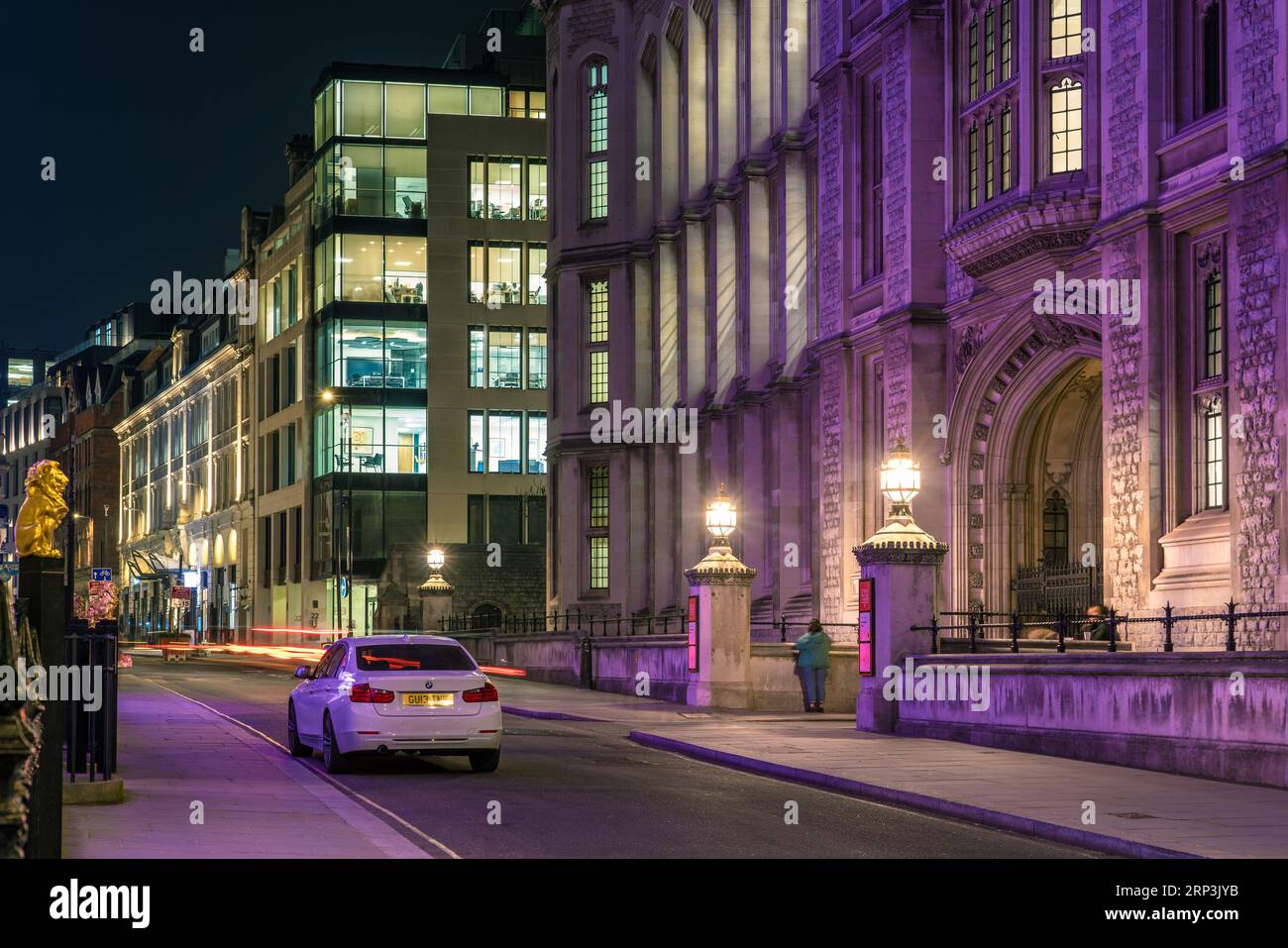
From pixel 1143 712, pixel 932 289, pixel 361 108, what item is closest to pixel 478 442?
pixel 361 108

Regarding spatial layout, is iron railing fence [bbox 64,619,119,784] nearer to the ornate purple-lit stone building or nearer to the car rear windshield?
the car rear windshield

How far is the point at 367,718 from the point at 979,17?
19.0m

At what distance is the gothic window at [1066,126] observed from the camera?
1165 inches

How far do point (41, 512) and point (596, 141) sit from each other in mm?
46671

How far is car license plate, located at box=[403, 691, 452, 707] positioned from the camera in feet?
66.9

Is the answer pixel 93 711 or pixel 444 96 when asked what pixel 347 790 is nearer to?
pixel 93 711

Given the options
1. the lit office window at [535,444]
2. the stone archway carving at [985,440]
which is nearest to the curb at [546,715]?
the stone archway carving at [985,440]

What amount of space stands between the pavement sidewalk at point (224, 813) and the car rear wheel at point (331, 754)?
0.26m

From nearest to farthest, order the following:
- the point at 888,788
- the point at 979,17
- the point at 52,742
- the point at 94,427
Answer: the point at 52,742
the point at 888,788
the point at 979,17
the point at 94,427

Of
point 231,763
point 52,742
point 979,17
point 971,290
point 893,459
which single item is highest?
point 979,17

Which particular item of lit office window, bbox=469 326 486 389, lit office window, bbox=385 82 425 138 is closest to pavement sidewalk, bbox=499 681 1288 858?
lit office window, bbox=469 326 486 389

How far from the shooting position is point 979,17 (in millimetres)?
32844
